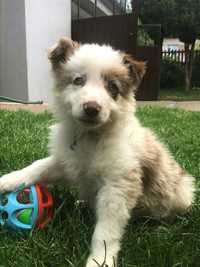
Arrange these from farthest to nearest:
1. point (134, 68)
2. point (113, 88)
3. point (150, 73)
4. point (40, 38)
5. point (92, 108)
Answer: point (150, 73)
point (40, 38)
point (134, 68)
point (113, 88)
point (92, 108)

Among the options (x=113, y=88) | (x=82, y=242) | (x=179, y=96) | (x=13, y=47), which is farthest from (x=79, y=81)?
(x=179, y=96)

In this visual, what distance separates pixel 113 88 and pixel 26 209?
961 millimetres

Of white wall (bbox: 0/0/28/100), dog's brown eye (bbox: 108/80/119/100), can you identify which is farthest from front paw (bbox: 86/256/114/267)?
white wall (bbox: 0/0/28/100)

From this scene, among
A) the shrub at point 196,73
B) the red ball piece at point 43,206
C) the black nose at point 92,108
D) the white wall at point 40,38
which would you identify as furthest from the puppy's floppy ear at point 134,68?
the shrub at point 196,73

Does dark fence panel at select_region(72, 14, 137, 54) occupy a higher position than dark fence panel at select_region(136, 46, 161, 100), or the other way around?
dark fence panel at select_region(72, 14, 137, 54)

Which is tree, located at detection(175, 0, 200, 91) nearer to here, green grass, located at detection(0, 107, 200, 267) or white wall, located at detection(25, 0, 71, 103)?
white wall, located at detection(25, 0, 71, 103)

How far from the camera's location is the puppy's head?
306 centimetres

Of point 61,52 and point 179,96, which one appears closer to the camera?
point 61,52

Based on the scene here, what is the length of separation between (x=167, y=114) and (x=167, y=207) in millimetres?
5851

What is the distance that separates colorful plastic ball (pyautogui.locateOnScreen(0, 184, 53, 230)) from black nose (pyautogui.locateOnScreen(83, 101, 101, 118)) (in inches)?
26.4

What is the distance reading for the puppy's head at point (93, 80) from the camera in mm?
3062

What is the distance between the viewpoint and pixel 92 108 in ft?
9.77

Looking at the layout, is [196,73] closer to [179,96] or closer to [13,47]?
[179,96]

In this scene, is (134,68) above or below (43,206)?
above
